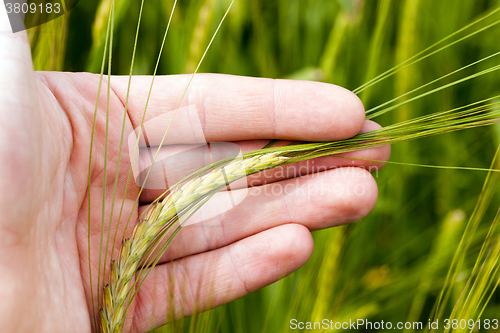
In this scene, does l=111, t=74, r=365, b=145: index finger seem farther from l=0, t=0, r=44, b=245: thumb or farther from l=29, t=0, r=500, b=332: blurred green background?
l=0, t=0, r=44, b=245: thumb

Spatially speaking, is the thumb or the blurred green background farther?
the blurred green background

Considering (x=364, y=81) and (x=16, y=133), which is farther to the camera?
(x=364, y=81)

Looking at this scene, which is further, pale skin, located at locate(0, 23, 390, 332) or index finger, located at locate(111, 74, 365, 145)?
index finger, located at locate(111, 74, 365, 145)

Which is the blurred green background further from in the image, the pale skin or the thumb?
the thumb

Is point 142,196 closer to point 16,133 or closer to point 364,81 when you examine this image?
point 16,133

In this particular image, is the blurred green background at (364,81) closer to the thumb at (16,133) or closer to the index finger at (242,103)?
the index finger at (242,103)

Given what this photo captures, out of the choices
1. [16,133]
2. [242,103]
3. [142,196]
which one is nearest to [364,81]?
[242,103]

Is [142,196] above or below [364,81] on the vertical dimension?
below

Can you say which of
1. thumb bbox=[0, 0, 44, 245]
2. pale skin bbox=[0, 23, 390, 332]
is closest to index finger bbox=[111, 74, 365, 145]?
pale skin bbox=[0, 23, 390, 332]
